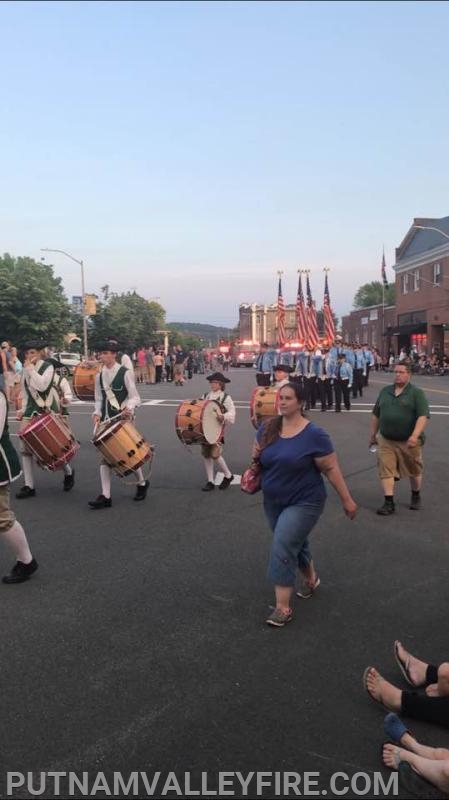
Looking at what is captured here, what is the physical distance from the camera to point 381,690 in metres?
3.29

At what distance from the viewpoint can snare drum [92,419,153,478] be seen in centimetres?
690

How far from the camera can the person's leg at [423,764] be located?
2659mm

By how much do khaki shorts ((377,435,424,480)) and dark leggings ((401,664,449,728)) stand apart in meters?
4.00

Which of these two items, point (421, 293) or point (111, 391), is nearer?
point (111, 391)

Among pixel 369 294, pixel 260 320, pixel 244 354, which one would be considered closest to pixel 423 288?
pixel 244 354

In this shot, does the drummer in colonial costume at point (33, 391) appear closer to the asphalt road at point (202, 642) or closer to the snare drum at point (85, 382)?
the asphalt road at point (202, 642)

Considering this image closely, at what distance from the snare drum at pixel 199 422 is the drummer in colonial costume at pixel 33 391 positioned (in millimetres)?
1603

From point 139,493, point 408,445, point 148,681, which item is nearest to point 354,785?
point 148,681

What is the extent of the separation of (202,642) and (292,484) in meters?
1.19

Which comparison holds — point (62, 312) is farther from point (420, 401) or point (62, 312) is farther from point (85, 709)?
point (85, 709)

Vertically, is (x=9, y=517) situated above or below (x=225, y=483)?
above

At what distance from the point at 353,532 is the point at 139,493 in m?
2.77

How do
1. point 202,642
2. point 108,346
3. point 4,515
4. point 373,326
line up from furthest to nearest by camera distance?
point 373,326, point 108,346, point 4,515, point 202,642

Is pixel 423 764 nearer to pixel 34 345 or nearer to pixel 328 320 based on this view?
pixel 34 345
